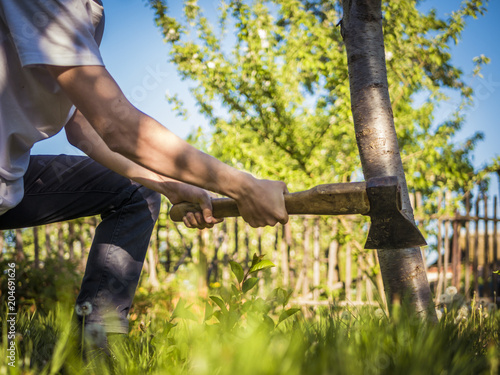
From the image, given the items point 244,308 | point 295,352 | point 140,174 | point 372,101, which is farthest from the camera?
point 372,101

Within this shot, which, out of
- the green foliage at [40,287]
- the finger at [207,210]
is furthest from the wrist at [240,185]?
the green foliage at [40,287]

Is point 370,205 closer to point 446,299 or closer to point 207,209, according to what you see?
point 207,209

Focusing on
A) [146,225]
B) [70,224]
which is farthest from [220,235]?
[146,225]

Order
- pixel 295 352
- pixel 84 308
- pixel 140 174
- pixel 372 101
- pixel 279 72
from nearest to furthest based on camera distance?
pixel 295 352, pixel 84 308, pixel 140 174, pixel 372 101, pixel 279 72

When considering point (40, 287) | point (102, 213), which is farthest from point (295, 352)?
point (40, 287)

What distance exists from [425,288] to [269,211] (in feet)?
3.10

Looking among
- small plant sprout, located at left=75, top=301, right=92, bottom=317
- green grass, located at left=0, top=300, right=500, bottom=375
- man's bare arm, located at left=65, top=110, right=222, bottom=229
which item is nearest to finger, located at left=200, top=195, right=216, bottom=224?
man's bare arm, located at left=65, top=110, right=222, bottom=229

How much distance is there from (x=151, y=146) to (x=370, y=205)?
0.78m

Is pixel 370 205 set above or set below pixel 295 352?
above

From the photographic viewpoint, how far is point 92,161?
6.47 ft

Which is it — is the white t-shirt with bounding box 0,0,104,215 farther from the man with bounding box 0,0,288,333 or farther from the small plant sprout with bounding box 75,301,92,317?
the small plant sprout with bounding box 75,301,92,317

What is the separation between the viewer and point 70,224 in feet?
20.4

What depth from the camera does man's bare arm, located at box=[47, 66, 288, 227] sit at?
1.26 metres

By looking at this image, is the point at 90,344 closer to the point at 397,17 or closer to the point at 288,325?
the point at 288,325
